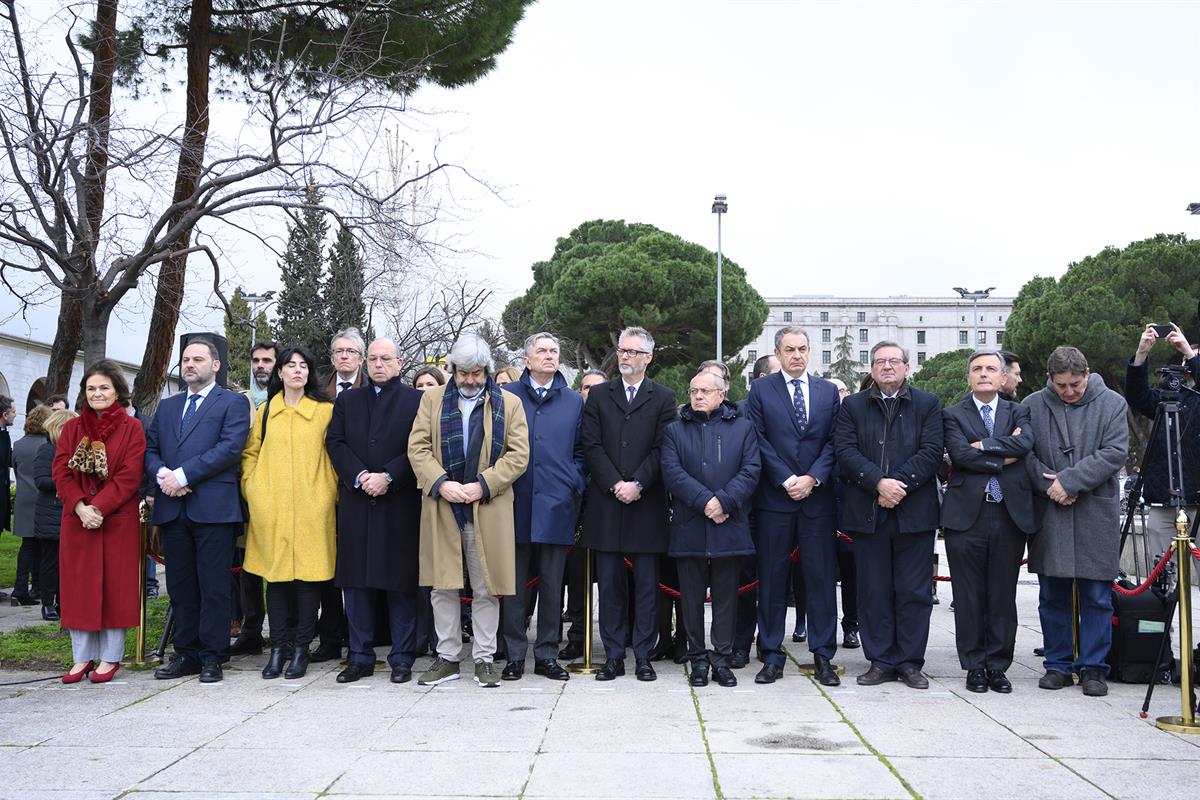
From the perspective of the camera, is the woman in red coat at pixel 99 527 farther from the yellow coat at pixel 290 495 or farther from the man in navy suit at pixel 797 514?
the man in navy suit at pixel 797 514

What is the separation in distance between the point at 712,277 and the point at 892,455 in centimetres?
3759

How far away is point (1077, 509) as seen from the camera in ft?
21.6

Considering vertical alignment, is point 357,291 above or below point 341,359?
above

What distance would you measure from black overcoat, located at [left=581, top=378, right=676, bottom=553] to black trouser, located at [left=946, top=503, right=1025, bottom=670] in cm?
183

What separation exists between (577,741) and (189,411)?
3.47 meters

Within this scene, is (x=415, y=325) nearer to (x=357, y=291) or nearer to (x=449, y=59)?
(x=357, y=291)

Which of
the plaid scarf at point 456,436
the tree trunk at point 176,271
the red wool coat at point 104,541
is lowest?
the red wool coat at point 104,541

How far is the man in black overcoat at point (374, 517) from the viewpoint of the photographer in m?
6.73

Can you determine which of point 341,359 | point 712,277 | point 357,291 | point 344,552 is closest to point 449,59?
point 357,291

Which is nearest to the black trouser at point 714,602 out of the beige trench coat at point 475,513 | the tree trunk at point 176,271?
the beige trench coat at point 475,513

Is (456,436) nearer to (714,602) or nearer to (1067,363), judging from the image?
(714,602)

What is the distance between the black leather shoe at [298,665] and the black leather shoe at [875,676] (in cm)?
342

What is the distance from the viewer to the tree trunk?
37.4 feet

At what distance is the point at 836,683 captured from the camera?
21.6ft
